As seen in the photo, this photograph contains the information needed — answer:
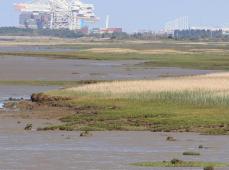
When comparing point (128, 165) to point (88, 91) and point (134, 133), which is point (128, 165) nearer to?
point (134, 133)

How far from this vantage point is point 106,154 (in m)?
25.7

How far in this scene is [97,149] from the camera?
26953mm

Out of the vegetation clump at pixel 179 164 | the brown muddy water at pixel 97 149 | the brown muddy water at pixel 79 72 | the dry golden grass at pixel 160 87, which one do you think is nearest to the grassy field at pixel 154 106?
the dry golden grass at pixel 160 87

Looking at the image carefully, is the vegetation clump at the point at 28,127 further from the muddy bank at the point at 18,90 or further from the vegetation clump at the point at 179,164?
the muddy bank at the point at 18,90

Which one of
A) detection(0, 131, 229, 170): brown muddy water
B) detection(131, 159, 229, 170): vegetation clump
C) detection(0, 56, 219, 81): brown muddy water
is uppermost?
detection(131, 159, 229, 170): vegetation clump

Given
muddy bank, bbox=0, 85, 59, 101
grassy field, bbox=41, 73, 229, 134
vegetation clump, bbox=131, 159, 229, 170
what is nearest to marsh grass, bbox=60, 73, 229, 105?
grassy field, bbox=41, 73, 229, 134

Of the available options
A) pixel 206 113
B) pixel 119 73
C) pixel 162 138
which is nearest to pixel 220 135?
pixel 162 138

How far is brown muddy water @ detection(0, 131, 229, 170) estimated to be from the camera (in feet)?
77.3

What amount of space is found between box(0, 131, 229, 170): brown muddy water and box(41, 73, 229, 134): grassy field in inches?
72.9

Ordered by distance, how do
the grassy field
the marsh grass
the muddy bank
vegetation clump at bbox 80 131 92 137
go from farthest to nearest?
1. the muddy bank
2. the marsh grass
3. the grassy field
4. vegetation clump at bbox 80 131 92 137

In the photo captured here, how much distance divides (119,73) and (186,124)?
44.7 metres

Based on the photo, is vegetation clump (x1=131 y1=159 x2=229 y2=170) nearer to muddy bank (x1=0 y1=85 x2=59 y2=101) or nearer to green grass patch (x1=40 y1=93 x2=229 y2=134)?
green grass patch (x1=40 y1=93 x2=229 y2=134)

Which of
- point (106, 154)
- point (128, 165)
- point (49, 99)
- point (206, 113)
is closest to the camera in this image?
point (128, 165)

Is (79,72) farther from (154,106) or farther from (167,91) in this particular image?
(154,106)
